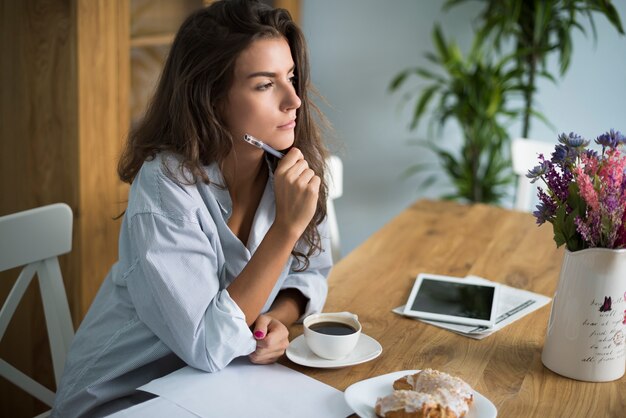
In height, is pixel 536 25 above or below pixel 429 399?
above

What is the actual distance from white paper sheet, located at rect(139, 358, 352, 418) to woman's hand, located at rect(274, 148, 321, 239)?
0.79 feet

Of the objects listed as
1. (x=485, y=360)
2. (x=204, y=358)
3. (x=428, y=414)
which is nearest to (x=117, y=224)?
(x=204, y=358)

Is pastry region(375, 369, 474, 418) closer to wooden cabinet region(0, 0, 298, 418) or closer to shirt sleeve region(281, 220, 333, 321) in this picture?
shirt sleeve region(281, 220, 333, 321)

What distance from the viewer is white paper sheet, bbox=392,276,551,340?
4.11 ft

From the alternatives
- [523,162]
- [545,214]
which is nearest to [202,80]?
[545,214]

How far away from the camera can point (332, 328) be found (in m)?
1.13

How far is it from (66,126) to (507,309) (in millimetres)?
1307

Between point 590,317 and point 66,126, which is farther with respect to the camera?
point 66,126

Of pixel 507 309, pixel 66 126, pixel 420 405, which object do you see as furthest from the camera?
pixel 66 126

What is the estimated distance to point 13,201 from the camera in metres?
2.08

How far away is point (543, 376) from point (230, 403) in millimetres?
492

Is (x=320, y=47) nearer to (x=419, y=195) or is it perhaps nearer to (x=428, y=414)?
(x=419, y=195)

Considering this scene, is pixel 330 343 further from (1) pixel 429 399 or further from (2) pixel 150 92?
(2) pixel 150 92

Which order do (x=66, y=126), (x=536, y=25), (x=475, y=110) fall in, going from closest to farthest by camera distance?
(x=66, y=126) < (x=536, y=25) < (x=475, y=110)
